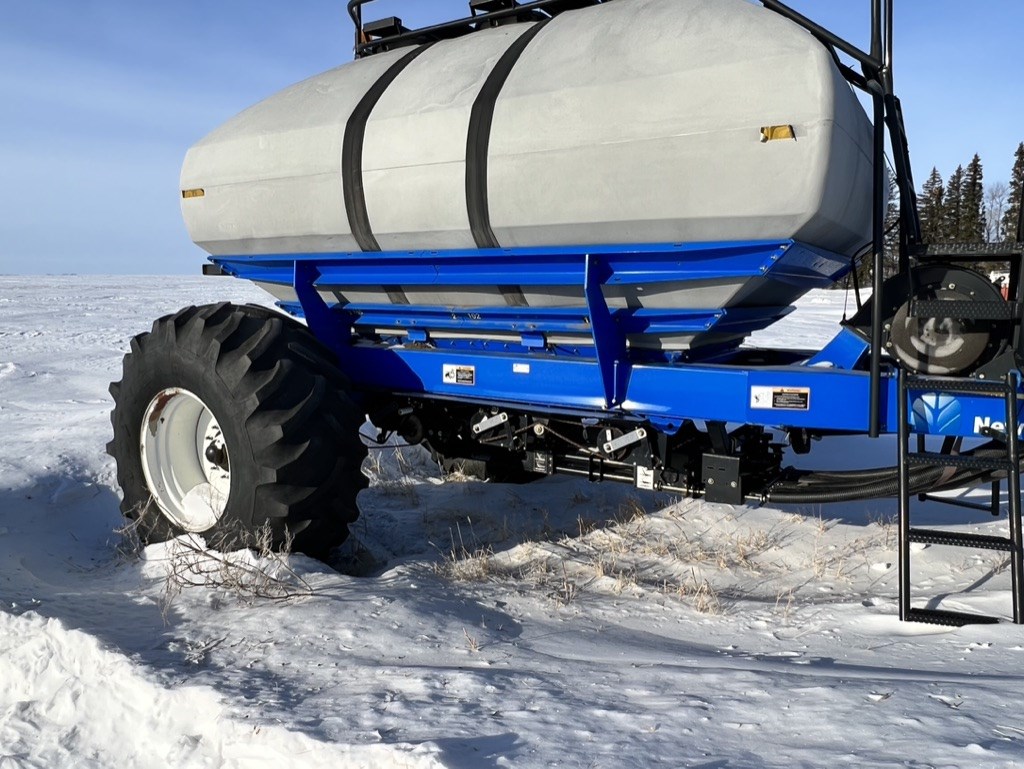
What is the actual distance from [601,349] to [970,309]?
1651mm

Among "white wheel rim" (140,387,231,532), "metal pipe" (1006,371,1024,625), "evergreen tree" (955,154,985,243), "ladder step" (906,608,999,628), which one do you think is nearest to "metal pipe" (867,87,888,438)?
"metal pipe" (1006,371,1024,625)

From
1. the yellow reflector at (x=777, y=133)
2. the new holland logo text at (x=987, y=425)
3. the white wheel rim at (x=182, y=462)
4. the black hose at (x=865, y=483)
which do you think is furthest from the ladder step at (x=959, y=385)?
the white wheel rim at (x=182, y=462)

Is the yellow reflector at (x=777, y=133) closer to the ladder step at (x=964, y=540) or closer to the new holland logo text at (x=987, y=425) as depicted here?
the new holland logo text at (x=987, y=425)

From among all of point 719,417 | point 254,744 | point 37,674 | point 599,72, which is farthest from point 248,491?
point 599,72

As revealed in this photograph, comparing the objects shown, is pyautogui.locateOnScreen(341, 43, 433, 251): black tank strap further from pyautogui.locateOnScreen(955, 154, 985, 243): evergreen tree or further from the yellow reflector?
pyautogui.locateOnScreen(955, 154, 985, 243): evergreen tree

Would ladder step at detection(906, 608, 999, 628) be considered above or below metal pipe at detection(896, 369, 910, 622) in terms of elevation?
below

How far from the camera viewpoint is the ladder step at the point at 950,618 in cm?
356

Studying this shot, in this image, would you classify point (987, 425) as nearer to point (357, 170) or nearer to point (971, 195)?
point (357, 170)

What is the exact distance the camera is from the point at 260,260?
5492mm

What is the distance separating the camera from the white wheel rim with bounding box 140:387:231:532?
4.99m

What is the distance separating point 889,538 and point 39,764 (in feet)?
14.2

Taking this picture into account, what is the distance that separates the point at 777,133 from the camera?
366cm

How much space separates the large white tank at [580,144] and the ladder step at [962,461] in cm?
109

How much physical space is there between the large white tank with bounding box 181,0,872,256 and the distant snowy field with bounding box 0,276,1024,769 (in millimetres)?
1746
